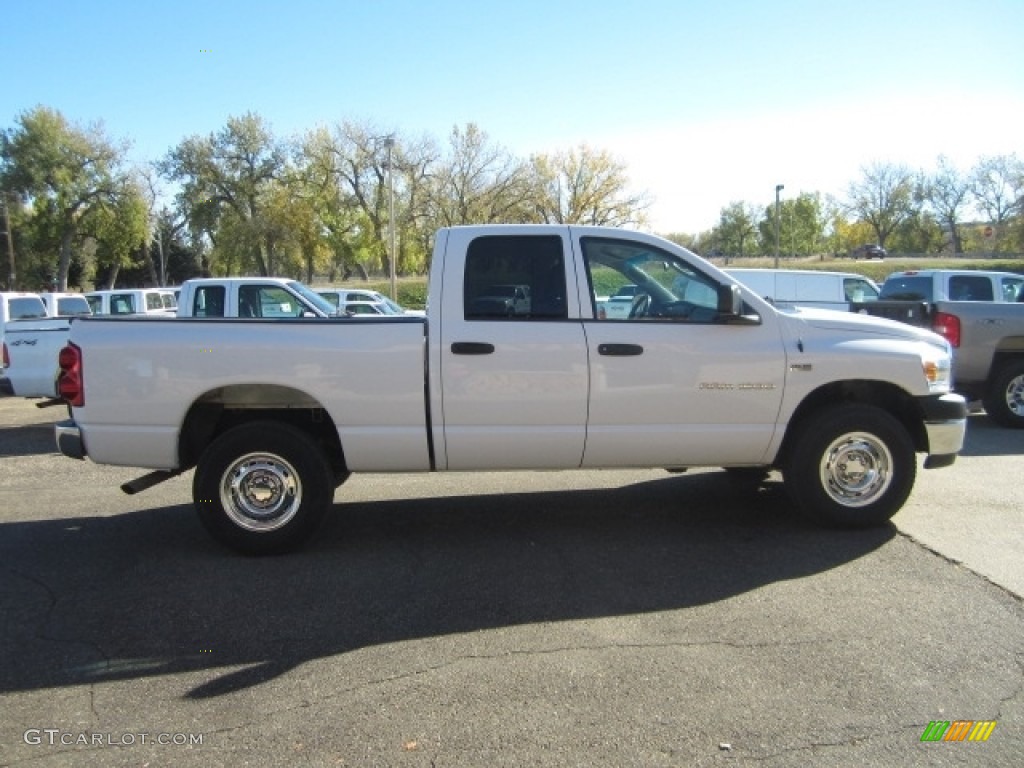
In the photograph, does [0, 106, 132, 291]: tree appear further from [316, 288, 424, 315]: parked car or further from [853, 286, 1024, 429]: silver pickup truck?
[853, 286, 1024, 429]: silver pickup truck

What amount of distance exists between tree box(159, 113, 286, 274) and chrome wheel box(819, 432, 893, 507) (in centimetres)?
4590

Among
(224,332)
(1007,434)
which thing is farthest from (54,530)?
(1007,434)

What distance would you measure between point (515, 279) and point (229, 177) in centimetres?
4931

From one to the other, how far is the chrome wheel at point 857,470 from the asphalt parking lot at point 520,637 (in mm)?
264

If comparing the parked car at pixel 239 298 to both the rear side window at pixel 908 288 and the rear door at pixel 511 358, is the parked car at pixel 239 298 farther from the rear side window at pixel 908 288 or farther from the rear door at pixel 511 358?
the rear side window at pixel 908 288

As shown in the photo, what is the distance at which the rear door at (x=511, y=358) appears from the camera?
16.2 ft

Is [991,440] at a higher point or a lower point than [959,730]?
higher

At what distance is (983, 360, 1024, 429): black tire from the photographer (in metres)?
9.76

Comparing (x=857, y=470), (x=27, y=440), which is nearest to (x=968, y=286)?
(x=857, y=470)

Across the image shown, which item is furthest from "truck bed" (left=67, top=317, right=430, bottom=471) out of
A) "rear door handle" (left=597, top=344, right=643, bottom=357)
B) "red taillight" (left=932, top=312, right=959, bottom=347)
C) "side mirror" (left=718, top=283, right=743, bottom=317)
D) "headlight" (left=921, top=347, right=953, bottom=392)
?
"red taillight" (left=932, top=312, right=959, bottom=347)

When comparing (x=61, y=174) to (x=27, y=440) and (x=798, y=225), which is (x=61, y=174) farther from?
(x=798, y=225)

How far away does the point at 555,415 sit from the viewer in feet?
16.5

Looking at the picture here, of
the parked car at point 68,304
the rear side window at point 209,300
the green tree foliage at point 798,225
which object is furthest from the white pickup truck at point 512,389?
the green tree foliage at point 798,225

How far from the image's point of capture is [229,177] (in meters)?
49.2
